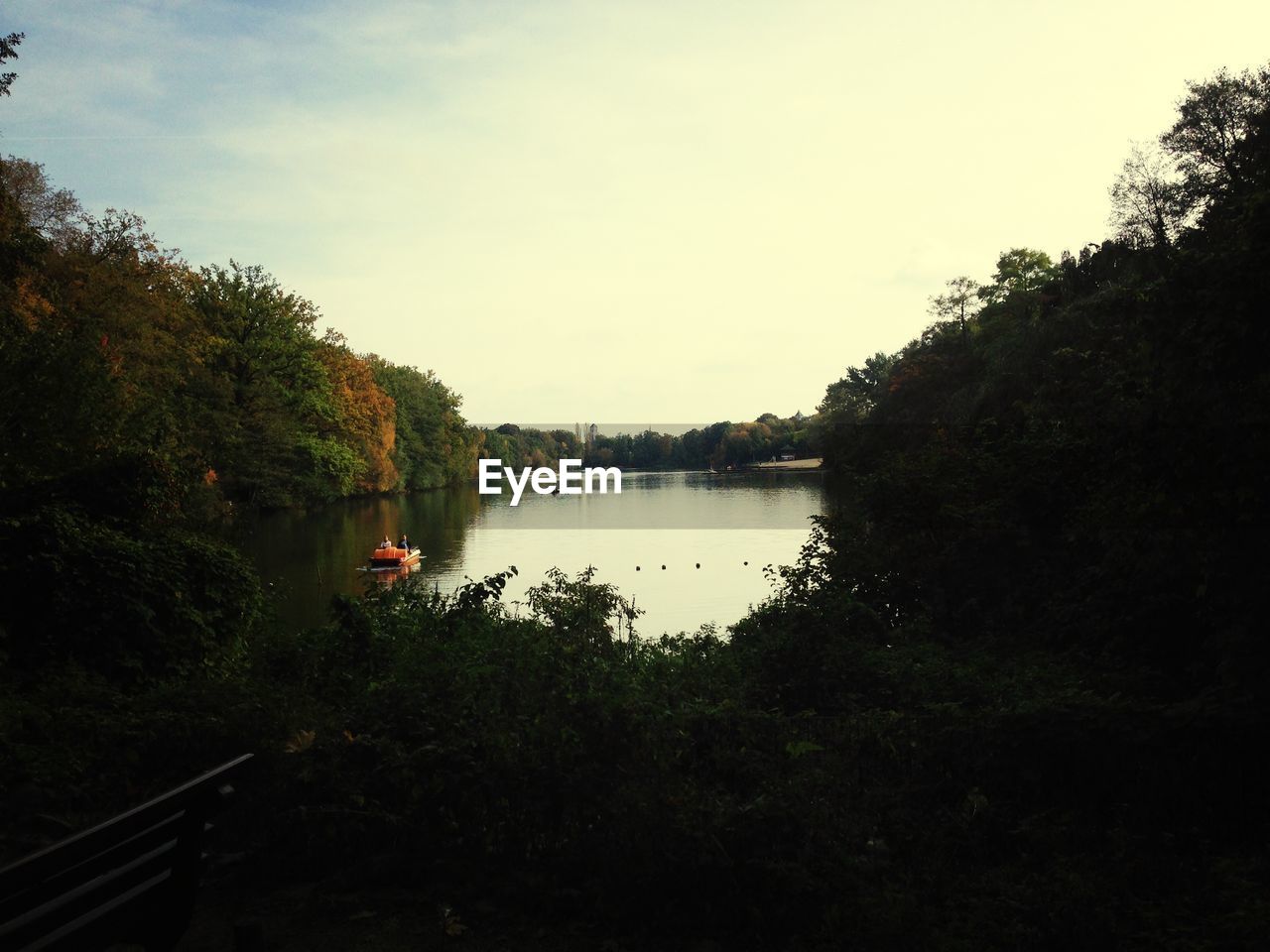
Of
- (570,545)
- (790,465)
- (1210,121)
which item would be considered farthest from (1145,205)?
(790,465)

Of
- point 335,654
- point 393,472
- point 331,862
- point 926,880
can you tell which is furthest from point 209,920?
point 393,472

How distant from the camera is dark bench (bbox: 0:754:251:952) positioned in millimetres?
2701

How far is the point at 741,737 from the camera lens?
6684 millimetres

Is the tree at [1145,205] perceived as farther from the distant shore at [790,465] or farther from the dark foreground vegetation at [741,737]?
the distant shore at [790,465]

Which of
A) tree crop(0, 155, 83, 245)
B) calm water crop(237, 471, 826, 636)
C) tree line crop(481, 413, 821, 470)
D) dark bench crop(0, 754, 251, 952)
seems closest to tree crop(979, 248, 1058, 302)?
calm water crop(237, 471, 826, 636)

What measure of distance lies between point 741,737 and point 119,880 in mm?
4304

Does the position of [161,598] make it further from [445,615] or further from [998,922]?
[998,922]

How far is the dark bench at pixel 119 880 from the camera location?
8.86 ft

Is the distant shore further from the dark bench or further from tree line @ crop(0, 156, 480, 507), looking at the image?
the dark bench

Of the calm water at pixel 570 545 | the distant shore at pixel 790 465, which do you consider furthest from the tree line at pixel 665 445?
the calm water at pixel 570 545

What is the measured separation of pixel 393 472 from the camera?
79812 mm

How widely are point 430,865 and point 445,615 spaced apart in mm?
7074

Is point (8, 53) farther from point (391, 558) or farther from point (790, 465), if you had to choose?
point (790, 465)

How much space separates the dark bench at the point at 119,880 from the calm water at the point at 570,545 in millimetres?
8898
